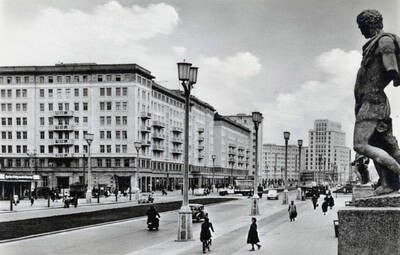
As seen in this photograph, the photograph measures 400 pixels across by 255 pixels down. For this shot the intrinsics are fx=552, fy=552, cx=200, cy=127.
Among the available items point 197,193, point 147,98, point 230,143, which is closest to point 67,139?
point 147,98

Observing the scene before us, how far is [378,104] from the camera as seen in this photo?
624 cm

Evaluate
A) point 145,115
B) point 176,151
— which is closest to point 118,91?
point 145,115

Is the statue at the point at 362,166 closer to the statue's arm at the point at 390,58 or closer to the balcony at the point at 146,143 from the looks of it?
the statue's arm at the point at 390,58

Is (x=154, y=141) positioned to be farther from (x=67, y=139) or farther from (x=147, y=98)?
(x=67, y=139)

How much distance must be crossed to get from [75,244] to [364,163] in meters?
14.9

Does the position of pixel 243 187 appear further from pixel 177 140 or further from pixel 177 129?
pixel 177 129

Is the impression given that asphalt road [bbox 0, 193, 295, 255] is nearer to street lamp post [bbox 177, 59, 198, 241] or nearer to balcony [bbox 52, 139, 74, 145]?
street lamp post [bbox 177, 59, 198, 241]

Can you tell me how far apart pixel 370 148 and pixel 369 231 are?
37.3 inches

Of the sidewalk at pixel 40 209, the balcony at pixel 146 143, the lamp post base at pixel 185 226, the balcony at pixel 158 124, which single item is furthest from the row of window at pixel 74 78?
the lamp post base at pixel 185 226

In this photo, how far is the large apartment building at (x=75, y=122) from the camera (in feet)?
292

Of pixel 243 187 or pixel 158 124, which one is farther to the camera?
pixel 158 124

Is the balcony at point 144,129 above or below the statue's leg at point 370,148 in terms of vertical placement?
above

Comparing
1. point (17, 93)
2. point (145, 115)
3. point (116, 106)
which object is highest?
point (17, 93)

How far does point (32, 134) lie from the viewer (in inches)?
3644
